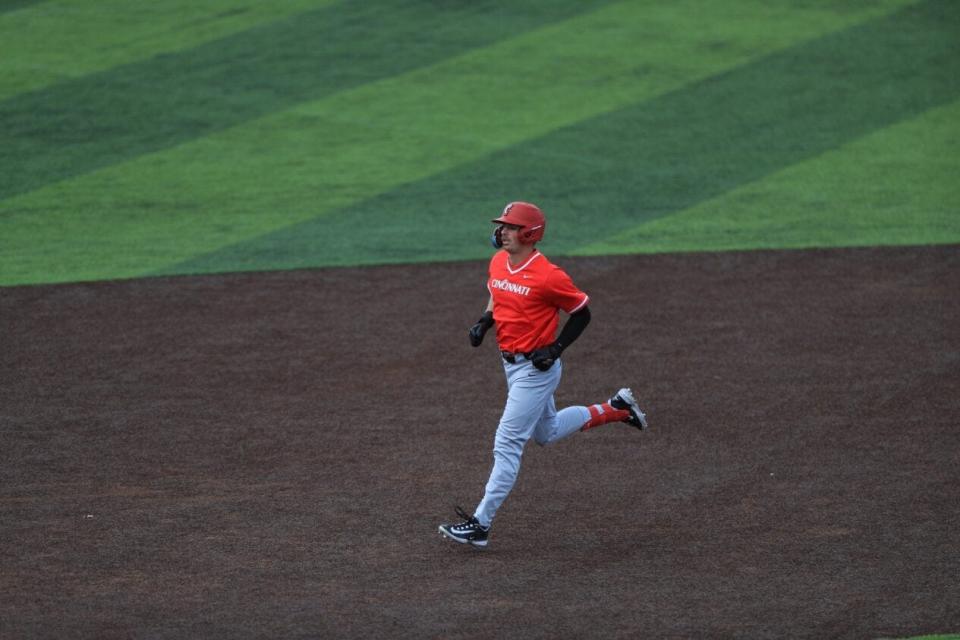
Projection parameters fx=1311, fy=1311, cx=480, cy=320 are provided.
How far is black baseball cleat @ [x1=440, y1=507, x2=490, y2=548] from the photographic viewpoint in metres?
7.19

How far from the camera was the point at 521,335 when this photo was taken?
24.1ft

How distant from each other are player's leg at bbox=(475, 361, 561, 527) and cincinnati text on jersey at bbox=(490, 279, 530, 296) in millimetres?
398

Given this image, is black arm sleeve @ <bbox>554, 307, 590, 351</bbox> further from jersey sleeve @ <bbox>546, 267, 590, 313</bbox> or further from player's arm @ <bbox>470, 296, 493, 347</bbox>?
player's arm @ <bbox>470, 296, 493, 347</bbox>

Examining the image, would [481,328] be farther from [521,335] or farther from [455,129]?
[455,129]

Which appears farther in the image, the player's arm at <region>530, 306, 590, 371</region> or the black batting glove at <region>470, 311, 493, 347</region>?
the black batting glove at <region>470, 311, 493, 347</region>

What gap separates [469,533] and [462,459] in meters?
1.38

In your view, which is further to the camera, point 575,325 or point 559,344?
point 575,325

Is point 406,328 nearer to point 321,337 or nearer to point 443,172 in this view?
point 321,337

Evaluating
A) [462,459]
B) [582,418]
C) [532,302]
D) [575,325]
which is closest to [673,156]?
[462,459]

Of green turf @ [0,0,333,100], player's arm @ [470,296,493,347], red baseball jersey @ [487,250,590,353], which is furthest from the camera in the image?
green turf @ [0,0,333,100]

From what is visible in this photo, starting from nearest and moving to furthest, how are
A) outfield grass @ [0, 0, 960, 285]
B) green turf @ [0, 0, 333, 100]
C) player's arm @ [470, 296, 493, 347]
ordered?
1. player's arm @ [470, 296, 493, 347]
2. outfield grass @ [0, 0, 960, 285]
3. green turf @ [0, 0, 333, 100]

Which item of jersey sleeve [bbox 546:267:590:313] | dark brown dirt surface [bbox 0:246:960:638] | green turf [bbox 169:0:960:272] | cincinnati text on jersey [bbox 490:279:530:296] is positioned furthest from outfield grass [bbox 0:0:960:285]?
jersey sleeve [bbox 546:267:590:313]

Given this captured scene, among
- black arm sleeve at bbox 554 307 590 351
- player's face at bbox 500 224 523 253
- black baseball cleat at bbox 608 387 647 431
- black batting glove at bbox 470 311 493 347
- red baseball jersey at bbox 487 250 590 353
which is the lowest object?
black baseball cleat at bbox 608 387 647 431

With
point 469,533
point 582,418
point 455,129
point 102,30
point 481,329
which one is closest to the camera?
point 469,533
